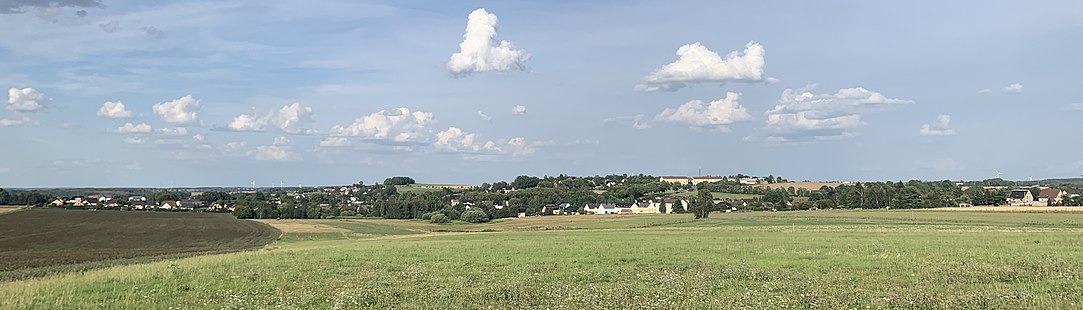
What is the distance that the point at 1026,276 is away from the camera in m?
21.3

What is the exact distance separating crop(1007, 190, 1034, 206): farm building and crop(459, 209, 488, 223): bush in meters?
103

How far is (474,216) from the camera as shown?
137 meters

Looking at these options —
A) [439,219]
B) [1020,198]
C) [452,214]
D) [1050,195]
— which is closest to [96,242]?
[439,219]

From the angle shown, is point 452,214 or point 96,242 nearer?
point 96,242

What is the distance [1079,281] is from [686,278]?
9046 mm

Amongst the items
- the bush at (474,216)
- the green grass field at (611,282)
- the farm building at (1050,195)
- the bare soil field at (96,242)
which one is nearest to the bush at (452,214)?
the bush at (474,216)

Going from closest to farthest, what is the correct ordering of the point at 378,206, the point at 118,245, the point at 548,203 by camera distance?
the point at 118,245 → the point at 378,206 → the point at 548,203

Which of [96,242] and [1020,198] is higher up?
[1020,198]

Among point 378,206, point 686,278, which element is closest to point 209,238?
point 686,278

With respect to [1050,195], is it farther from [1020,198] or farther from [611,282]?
[611,282]

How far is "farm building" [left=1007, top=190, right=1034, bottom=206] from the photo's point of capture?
16325cm

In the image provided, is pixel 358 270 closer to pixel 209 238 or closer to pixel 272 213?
pixel 209 238

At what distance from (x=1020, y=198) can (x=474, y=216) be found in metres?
111

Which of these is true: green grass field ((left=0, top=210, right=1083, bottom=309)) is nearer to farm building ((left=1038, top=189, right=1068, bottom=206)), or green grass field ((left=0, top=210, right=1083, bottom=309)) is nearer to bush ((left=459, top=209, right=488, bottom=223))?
bush ((left=459, top=209, right=488, bottom=223))
